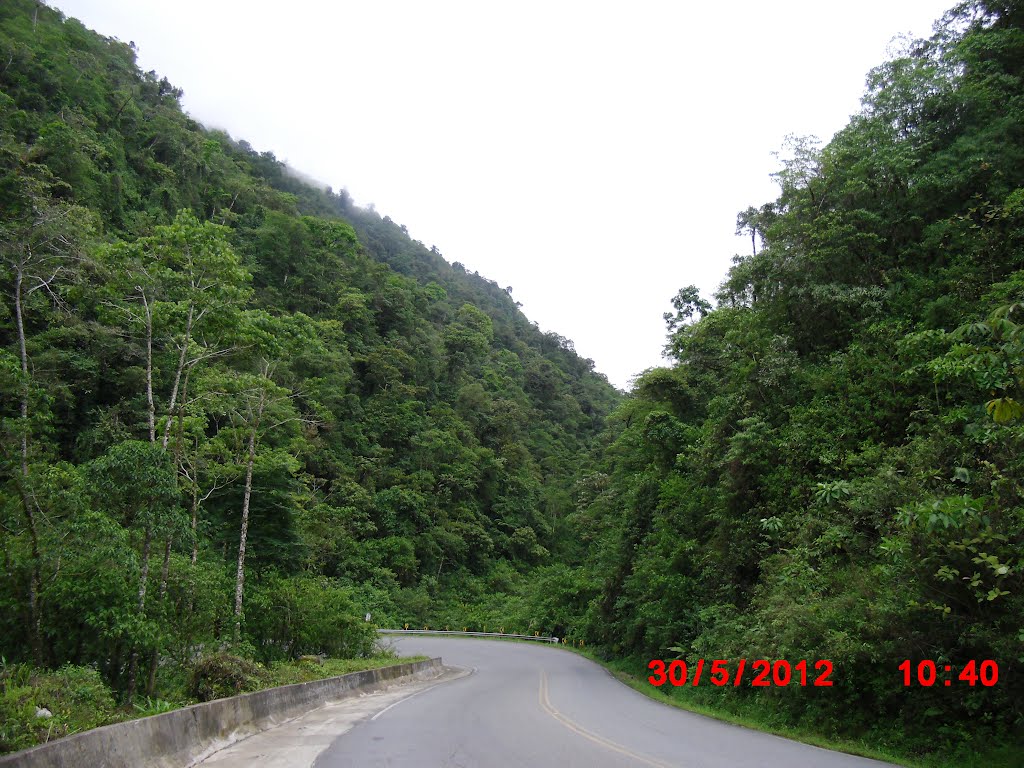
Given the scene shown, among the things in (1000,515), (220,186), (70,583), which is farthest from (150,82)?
(1000,515)

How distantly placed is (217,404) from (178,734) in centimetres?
946

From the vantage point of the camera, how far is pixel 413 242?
112312mm

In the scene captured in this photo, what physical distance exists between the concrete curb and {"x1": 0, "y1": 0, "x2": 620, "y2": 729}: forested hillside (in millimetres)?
1834

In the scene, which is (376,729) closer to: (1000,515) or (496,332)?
(1000,515)

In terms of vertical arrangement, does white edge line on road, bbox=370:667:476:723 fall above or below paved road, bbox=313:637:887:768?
below

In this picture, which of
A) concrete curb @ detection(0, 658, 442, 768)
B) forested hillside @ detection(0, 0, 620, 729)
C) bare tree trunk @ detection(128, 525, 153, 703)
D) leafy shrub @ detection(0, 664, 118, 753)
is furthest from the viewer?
bare tree trunk @ detection(128, 525, 153, 703)

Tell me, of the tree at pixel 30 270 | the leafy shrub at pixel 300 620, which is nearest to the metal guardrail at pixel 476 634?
the leafy shrub at pixel 300 620

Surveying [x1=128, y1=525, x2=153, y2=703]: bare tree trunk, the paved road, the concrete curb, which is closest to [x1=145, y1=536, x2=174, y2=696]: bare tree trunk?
[x1=128, y1=525, x2=153, y2=703]: bare tree trunk

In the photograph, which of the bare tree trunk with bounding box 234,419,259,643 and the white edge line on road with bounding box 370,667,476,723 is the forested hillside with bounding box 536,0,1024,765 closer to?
the white edge line on road with bounding box 370,667,476,723

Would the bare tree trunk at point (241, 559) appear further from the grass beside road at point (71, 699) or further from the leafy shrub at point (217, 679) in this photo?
the leafy shrub at point (217, 679)

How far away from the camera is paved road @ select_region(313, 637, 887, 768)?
7988mm

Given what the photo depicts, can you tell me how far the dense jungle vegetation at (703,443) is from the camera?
9.66 meters

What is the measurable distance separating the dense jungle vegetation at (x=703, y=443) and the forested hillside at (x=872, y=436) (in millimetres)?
78

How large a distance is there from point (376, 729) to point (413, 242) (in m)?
107
